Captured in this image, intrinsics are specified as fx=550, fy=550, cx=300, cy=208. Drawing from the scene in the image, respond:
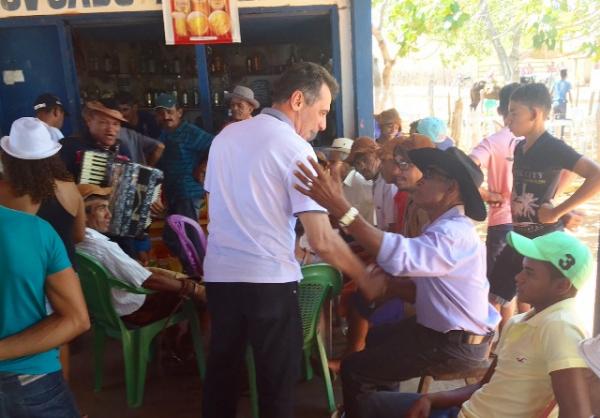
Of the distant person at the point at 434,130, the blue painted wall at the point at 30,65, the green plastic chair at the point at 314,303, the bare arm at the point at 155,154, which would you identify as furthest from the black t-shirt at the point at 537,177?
the blue painted wall at the point at 30,65

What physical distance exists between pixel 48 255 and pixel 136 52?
7280 millimetres

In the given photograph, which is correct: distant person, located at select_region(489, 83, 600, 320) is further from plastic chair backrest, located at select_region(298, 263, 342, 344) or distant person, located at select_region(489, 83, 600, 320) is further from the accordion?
the accordion

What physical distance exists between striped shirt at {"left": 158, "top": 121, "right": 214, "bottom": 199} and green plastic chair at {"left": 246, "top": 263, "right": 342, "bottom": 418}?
231cm

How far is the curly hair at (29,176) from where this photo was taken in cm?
233

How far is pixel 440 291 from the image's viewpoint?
7.50 feet

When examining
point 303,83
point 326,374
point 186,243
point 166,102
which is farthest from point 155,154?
point 303,83

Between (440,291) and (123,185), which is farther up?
(123,185)

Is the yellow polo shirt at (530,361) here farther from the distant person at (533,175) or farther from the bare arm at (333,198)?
the distant person at (533,175)

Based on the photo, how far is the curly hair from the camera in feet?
7.64

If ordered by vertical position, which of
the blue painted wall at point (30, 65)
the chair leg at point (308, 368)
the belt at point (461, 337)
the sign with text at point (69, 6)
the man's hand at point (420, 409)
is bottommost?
the chair leg at point (308, 368)

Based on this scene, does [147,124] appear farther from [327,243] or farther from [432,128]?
[327,243]

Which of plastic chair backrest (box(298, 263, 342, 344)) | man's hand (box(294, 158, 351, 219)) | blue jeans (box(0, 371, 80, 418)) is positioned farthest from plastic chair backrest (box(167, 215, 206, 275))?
blue jeans (box(0, 371, 80, 418))

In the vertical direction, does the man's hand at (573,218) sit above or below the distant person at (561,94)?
below

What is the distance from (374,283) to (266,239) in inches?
18.1
